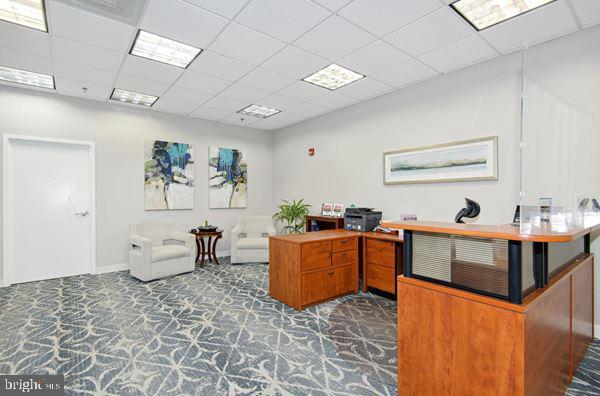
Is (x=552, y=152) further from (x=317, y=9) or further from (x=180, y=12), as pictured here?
(x=180, y=12)

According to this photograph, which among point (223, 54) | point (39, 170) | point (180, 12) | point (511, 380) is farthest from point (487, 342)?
point (39, 170)

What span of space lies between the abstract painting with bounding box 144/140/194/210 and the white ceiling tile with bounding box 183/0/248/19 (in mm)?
3587

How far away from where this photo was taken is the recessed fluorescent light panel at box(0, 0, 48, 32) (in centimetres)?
253

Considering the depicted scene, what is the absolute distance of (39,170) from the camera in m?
4.62

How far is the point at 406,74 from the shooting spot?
385 cm

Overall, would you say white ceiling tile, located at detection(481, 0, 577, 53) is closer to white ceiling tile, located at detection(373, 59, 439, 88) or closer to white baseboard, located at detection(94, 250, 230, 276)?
white ceiling tile, located at detection(373, 59, 439, 88)

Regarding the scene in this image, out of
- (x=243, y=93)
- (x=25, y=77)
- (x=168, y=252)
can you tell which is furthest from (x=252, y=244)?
(x=25, y=77)

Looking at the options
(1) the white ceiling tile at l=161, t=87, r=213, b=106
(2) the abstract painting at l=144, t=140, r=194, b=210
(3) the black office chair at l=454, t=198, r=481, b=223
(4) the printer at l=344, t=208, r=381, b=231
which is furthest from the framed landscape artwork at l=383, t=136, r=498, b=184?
(2) the abstract painting at l=144, t=140, r=194, b=210

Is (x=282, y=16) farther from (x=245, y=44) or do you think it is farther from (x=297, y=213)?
(x=297, y=213)

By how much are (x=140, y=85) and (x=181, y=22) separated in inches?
76.1

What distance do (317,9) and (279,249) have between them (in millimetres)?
2566

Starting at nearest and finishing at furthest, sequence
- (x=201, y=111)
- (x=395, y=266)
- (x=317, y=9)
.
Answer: (x=317, y=9) < (x=395, y=266) < (x=201, y=111)

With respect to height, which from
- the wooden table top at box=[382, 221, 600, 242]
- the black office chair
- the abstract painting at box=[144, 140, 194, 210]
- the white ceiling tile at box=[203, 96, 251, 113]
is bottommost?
the wooden table top at box=[382, 221, 600, 242]

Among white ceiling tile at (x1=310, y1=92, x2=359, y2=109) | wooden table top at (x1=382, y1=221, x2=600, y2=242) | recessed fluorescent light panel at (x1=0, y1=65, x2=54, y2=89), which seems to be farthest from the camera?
white ceiling tile at (x1=310, y1=92, x2=359, y2=109)
